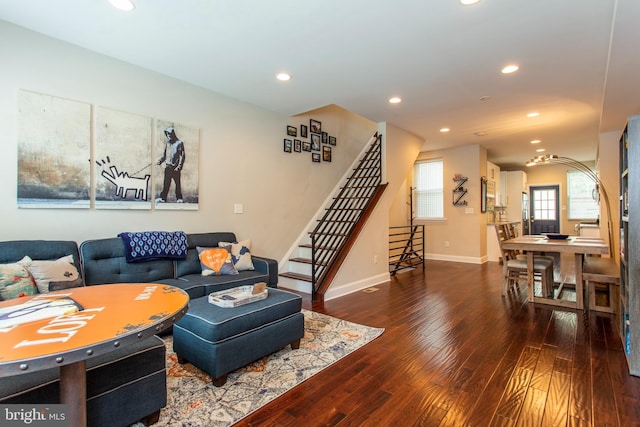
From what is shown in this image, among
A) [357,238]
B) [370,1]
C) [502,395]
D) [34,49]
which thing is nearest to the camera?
[502,395]

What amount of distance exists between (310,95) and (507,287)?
364cm

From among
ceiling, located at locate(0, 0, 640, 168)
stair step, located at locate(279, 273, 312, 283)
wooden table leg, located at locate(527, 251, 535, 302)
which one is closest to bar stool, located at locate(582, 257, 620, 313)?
wooden table leg, located at locate(527, 251, 535, 302)

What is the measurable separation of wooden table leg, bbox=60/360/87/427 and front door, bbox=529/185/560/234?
1159 centimetres

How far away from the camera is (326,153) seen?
212 inches

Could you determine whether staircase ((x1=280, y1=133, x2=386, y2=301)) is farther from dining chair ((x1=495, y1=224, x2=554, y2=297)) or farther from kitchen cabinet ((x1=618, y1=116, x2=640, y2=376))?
→ kitchen cabinet ((x1=618, y1=116, x2=640, y2=376))

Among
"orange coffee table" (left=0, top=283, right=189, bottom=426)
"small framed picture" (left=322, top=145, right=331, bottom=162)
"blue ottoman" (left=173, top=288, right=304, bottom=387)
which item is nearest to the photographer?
"orange coffee table" (left=0, top=283, right=189, bottom=426)

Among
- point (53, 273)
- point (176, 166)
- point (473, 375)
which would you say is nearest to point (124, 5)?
point (176, 166)

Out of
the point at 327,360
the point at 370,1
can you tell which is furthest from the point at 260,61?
the point at 327,360

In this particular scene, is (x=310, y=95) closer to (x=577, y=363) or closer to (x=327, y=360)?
(x=327, y=360)

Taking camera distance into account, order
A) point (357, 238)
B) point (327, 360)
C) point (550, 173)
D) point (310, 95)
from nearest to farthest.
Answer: point (327, 360) < point (310, 95) < point (357, 238) < point (550, 173)

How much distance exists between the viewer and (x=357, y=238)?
4.48 meters

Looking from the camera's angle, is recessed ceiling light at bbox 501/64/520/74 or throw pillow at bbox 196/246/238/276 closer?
recessed ceiling light at bbox 501/64/520/74

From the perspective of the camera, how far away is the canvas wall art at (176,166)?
3449 mm

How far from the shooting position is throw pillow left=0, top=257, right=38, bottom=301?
80.4 inches
